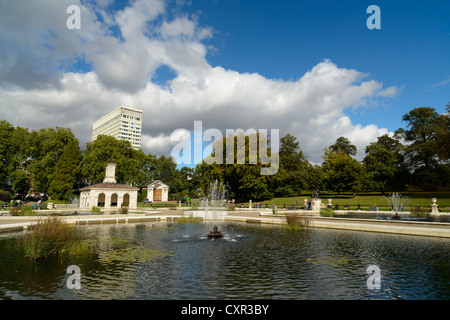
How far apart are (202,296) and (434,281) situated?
7.21 meters

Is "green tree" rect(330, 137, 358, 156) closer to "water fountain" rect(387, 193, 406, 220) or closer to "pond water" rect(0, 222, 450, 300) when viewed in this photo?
"water fountain" rect(387, 193, 406, 220)

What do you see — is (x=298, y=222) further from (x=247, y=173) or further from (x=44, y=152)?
(x=44, y=152)

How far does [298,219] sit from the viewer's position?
21.1 metres

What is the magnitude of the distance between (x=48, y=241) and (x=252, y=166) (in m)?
51.7

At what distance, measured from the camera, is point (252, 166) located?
60375 mm

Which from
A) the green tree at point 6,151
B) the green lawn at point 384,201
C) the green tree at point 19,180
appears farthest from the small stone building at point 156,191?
the green tree at point 6,151

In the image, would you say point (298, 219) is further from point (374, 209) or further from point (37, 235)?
point (374, 209)

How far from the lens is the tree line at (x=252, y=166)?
57250 mm

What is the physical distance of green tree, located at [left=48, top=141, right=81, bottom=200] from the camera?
56031 mm

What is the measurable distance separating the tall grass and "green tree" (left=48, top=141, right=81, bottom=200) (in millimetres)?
52395

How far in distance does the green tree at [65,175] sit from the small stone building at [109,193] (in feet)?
28.6

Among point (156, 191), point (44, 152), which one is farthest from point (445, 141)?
point (44, 152)

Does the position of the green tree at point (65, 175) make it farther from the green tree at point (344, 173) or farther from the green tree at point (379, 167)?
the green tree at point (379, 167)

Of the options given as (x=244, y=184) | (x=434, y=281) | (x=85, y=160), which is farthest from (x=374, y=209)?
(x=85, y=160)
